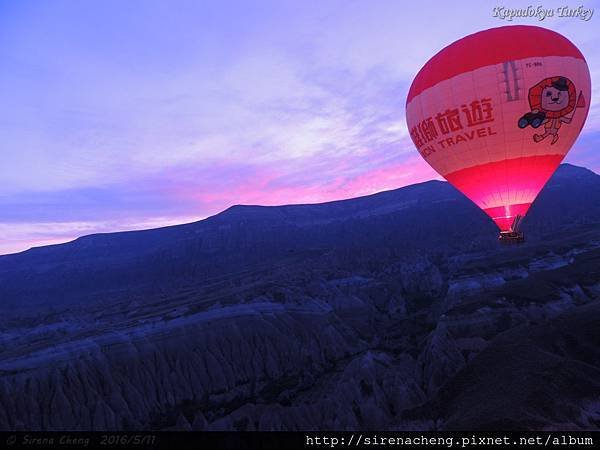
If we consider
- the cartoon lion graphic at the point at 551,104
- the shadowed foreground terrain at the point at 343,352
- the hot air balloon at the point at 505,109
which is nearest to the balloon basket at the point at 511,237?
the hot air balloon at the point at 505,109

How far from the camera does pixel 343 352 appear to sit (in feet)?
156

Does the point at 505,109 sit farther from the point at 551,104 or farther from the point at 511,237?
the point at 511,237

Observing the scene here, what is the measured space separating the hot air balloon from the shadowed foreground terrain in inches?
386

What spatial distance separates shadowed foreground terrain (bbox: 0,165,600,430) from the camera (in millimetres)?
26188

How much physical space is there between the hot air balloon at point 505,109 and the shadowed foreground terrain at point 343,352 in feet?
32.2

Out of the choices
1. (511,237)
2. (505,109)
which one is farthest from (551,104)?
(511,237)

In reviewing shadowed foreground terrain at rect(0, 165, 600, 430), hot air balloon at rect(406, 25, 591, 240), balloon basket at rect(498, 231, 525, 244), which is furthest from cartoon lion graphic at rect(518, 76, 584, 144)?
shadowed foreground terrain at rect(0, 165, 600, 430)

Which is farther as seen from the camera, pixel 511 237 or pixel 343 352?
pixel 343 352

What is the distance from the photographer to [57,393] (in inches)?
1355

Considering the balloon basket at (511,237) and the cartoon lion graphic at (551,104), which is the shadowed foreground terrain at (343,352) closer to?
the balloon basket at (511,237)

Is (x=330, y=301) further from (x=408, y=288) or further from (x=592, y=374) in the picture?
(x=592, y=374)

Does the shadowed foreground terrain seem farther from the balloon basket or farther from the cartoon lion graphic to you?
the cartoon lion graphic

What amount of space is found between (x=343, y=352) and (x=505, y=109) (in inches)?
1319

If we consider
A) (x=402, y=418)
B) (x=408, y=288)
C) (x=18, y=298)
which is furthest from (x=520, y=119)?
(x=18, y=298)
